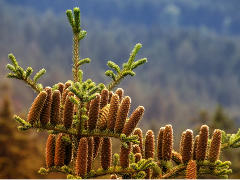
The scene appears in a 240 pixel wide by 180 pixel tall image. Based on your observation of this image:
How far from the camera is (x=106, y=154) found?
291 centimetres

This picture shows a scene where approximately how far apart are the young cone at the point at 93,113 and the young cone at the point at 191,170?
32.3 inches

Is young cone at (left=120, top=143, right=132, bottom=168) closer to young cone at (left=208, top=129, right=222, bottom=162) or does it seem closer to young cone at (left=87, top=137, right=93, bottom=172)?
young cone at (left=87, top=137, right=93, bottom=172)

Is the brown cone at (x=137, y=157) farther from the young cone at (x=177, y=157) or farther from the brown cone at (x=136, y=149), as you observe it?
Answer: the young cone at (x=177, y=157)

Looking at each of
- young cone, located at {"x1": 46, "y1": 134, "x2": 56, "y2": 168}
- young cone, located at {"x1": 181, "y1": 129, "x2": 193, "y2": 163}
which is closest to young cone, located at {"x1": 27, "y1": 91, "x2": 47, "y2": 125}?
young cone, located at {"x1": 46, "y1": 134, "x2": 56, "y2": 168}

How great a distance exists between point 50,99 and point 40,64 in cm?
19837

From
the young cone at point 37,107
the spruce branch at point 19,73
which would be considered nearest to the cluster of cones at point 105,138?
the young cone at point 37,107

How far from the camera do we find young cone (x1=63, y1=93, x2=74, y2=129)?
9.22 feet

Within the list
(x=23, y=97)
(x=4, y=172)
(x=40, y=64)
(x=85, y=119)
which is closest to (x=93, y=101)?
(x=85, y=119)

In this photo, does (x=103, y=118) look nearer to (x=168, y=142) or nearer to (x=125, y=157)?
(x=125, y=157)

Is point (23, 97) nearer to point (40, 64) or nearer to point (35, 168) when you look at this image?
Result: point (40, 64)

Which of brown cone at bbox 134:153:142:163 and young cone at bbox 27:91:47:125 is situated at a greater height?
young cone at bbox 27:91:47:125

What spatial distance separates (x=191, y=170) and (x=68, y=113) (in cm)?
107

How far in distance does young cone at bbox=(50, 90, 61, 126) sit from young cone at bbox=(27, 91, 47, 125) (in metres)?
0.11

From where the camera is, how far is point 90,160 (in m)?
2.86
